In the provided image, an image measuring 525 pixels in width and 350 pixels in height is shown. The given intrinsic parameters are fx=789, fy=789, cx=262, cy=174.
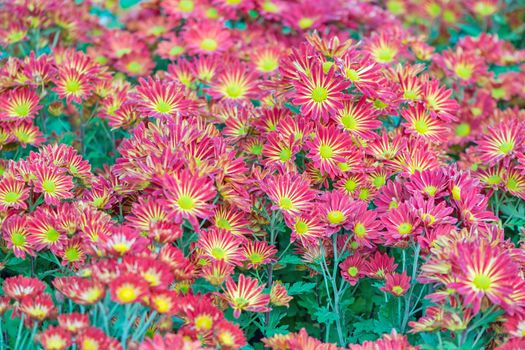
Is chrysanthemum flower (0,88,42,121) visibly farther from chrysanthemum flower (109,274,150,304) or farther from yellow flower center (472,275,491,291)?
yellow flower center (472,275,491,291)

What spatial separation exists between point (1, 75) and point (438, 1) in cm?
265

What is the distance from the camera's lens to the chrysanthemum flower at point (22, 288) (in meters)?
2.09

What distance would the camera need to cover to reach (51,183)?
2.45 metres

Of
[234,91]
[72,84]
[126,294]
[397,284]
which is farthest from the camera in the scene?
[234,91]

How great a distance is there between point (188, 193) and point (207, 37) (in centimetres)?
148

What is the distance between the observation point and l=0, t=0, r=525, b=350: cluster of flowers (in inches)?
80.4

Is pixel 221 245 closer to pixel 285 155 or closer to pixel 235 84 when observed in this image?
pixel 285 155

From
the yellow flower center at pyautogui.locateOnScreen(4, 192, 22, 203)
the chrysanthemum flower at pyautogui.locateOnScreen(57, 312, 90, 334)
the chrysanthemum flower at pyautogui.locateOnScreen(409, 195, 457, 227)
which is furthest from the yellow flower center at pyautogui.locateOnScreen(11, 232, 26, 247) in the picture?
the chrysanthemum flower at pyautogui.locateOnScreen(409, 195, 457, 227)

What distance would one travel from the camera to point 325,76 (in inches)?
97.3

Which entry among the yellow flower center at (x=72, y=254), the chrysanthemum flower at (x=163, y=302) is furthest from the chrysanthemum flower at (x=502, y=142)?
the yellow flower center at (x=72, y=254)

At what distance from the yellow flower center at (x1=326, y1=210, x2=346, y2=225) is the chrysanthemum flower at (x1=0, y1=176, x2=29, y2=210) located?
0.92 m

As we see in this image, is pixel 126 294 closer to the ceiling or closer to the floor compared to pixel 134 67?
closer to the ceiling

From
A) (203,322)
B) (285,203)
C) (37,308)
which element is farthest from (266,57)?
(37,308)

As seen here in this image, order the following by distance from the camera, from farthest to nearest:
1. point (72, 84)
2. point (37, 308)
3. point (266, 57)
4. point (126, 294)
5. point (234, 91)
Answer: point (266, 57) → point (234, 91) → point (72, 84) → point (37, 308) → point (126, 294)
